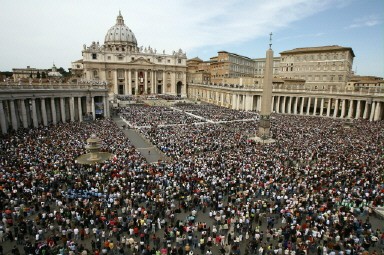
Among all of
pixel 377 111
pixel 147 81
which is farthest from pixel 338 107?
pixel 147 81

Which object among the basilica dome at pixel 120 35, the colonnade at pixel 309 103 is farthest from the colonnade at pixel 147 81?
the colonnade at pixel 309 103

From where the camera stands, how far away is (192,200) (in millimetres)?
17703

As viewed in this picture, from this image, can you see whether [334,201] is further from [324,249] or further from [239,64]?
[239,64]

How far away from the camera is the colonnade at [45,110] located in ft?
121

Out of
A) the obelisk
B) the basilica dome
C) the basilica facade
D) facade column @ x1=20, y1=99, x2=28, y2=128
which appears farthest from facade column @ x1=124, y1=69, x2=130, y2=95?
the obelisk

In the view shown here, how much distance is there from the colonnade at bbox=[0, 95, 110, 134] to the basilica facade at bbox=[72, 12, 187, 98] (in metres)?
46.9

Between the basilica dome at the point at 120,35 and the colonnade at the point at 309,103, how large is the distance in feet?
205

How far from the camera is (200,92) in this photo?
102m

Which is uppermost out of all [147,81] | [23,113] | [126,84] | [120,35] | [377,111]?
[120,35]

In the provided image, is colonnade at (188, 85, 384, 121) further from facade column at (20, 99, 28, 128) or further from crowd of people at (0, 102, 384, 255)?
facade column at (20, 99, 28, 128)

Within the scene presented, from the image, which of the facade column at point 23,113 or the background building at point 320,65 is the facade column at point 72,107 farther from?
the background building at point 320,65

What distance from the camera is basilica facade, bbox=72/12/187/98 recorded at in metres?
101

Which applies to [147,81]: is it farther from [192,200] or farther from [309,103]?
[192,200]

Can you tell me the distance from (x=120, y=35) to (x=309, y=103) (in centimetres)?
10258
